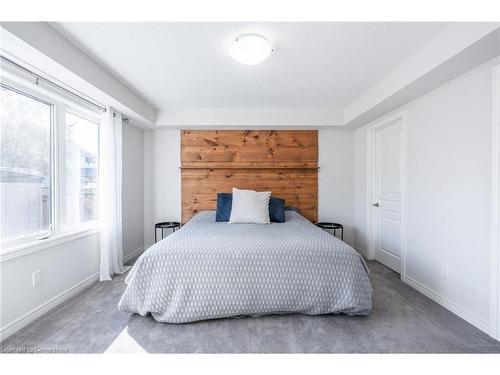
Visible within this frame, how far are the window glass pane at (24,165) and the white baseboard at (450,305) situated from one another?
3.65 m

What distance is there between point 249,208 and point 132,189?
1.80m

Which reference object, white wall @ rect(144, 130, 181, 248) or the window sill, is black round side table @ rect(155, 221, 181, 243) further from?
the window sill

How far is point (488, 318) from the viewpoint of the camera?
63.8 inches

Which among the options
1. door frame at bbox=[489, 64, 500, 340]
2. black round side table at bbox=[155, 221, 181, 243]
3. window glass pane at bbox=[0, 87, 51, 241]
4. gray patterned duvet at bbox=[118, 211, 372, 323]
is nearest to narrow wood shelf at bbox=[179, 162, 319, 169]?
black round side table at bbox=[155, 221, 181, 243]

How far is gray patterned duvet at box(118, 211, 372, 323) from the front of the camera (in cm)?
171

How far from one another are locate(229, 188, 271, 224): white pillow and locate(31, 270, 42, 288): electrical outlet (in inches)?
71.0

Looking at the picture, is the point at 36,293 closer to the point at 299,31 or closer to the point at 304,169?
the point at 299,31

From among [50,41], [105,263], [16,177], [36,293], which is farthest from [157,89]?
[36,293]

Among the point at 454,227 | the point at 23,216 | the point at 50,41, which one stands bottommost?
the point at 454,227

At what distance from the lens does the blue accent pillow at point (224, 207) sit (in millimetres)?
2963

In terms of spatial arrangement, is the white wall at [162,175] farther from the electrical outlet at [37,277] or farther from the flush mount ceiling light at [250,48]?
the flush mount ceiling light at [250,48]

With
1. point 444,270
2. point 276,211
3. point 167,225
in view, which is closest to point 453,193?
point 444,270

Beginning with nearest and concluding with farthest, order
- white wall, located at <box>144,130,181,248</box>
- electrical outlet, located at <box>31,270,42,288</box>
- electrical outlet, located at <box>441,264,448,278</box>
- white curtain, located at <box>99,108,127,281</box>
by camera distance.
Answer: electrical outlet, located at <box>31,270,42,288</box>, electrical outlet, located at <box>441,264,448,278</box>, white curtain, located at <box>99,108,127,281</box>, white wall, located at <box>144,130,181,248</box>
